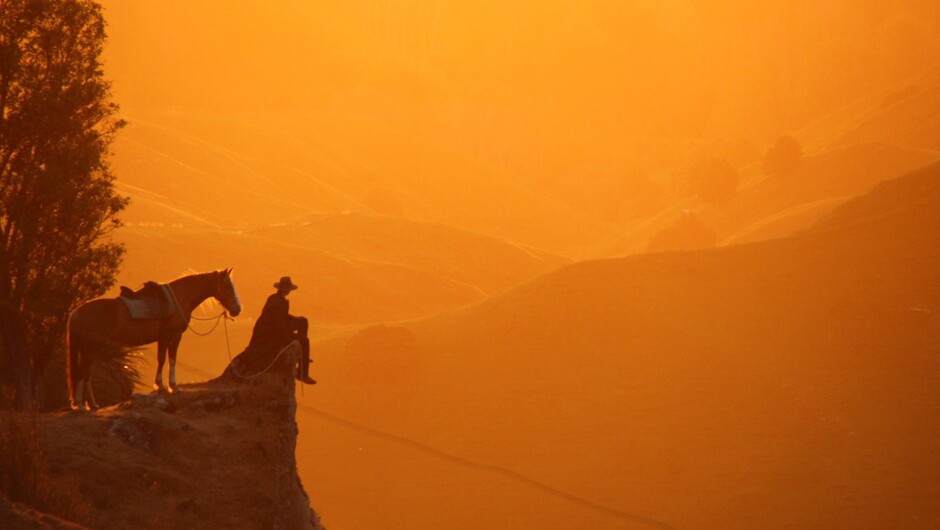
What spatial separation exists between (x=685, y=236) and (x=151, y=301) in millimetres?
126539

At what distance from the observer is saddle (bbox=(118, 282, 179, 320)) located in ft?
51.2

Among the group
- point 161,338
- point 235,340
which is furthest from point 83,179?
point 235,340

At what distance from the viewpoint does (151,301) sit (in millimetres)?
15828

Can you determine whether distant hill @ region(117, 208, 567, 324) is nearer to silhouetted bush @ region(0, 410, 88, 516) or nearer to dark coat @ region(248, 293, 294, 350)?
dark coat @ region(248, 293, 294, 350)

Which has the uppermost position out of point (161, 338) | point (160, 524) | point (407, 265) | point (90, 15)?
point (407, 265)

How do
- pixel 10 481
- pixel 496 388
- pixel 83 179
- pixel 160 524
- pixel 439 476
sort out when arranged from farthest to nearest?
pixel 496 388 < pixel 439 476 < pixel 83 179 < pixel 160 524 < pixel 10 481

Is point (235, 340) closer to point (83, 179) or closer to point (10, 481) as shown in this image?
point (83, 179)

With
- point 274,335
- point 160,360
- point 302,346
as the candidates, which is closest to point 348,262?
point 302,346

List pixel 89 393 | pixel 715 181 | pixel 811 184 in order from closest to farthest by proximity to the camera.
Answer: pixel 89 393, pixel 811 184, pixel 715 181

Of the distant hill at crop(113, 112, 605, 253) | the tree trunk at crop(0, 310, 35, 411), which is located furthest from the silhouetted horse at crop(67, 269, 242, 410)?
the distant hill at crop(113, 112, 605, 253)

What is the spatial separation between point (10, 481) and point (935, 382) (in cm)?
5502

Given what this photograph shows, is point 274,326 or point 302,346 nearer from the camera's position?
point 274,326

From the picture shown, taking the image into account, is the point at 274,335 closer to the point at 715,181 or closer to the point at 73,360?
the point at 73,360

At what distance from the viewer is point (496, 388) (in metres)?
60.6
